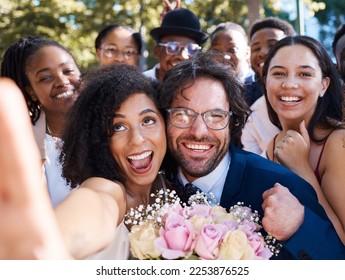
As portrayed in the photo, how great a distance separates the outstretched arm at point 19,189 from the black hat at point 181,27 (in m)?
4.94

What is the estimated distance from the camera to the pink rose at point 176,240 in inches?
96.7

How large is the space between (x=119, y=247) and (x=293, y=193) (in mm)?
1004

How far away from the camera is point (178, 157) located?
3.36 m

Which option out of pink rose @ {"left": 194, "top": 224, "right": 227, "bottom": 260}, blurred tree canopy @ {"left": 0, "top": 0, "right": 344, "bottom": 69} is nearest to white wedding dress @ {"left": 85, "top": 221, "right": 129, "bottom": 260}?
pink rose @ {"left": 194, "top": 224, "right": 227, "bottom": 260}

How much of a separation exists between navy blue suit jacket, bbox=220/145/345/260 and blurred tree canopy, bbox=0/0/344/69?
1341cm

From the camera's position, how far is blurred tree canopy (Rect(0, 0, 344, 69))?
16828 mm

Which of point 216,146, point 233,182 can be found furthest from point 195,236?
point 216,146

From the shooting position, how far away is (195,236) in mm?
2537

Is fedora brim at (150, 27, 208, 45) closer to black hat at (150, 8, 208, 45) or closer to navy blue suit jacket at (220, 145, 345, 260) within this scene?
black hat at (150, 8, 208, 45)

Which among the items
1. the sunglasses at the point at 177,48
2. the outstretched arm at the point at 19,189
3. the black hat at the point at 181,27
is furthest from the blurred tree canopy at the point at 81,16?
the outstretched arm at the point at 19,189

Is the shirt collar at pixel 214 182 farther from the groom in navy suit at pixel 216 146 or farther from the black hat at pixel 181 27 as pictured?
the black hat at pixel 181 27

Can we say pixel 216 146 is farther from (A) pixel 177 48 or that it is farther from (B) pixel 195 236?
(A) pixel 177 48
